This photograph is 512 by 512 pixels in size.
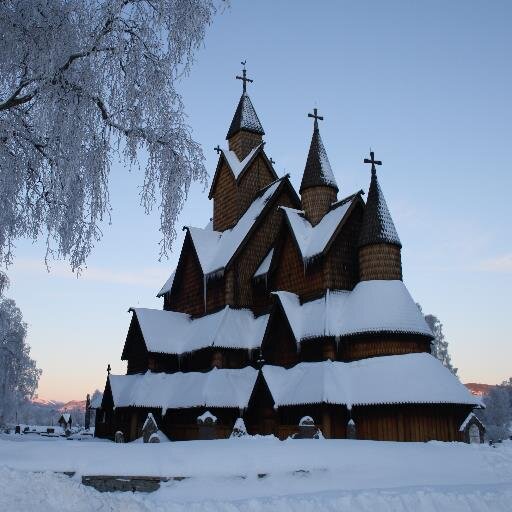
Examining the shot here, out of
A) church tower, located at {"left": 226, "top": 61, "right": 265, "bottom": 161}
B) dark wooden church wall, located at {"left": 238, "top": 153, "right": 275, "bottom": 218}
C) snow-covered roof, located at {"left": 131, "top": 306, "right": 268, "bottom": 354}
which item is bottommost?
snow-covered roof, located at {"left": 131, "top": 306, "right": 268, "bottom": 354}

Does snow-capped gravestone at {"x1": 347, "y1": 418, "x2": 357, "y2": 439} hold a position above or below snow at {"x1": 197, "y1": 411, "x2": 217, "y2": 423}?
below

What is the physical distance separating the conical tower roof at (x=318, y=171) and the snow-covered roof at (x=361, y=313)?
6.56 meters

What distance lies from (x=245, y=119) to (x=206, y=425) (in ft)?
64.0

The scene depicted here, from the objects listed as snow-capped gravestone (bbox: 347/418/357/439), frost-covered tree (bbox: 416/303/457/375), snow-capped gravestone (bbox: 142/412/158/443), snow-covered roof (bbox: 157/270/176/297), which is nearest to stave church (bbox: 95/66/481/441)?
snow-capped gravestone (bbox: 347/418/357/439)

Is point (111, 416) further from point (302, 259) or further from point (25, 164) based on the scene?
point (25, 164)

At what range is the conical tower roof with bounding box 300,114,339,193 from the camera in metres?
30.0

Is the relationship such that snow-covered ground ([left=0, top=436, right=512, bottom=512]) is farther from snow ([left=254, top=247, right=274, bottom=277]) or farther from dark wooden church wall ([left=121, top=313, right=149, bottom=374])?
dark wooden church wall ([left=121, top=313, right=149, bottom=374])

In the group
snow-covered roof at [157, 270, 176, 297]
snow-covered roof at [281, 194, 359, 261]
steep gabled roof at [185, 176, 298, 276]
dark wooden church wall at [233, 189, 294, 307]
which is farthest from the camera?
snow-covered roof at [157, 270, 176, 297]

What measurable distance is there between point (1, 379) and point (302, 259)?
946 inches

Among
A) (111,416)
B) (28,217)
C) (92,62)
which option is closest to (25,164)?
(28,217)

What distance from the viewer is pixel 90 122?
1034 cm

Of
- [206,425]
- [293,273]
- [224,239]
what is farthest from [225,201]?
[206,425]

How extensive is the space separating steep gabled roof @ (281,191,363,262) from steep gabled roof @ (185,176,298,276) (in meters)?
2.32

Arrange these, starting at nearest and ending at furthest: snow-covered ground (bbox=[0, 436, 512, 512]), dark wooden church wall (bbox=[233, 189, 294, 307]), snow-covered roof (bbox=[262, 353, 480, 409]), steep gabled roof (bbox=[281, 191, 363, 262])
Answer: snow-covered ground (bbox=[0, 436, 512, 512]), snow-covered roof (bbox=[262, 353, 480, 409]), steep gabled roof (bbox=[281, 191, 363, 262]), dark wooden church wall (bbox=[233, 189, 294, 307])
